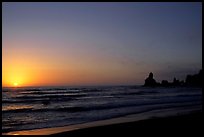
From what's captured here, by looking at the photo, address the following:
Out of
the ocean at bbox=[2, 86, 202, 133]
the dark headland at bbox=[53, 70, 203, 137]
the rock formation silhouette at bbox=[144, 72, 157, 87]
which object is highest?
the rock formation silhouette at bbox=[144, 72, 157, 87]

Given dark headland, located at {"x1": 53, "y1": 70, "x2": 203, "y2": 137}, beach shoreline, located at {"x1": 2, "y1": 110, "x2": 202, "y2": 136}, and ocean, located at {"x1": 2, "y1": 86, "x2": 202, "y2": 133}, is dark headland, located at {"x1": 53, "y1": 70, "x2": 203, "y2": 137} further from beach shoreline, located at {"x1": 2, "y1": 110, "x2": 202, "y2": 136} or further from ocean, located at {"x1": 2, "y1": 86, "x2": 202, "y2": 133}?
ocean, located at {"x1": 2, "y1": 86, "x2": 202, "y2": 133}

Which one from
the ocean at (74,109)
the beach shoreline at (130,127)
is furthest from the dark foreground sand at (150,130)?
the ocean at (74,109)

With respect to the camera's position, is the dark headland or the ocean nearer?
the dark headland

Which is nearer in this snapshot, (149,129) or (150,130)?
(150,130)

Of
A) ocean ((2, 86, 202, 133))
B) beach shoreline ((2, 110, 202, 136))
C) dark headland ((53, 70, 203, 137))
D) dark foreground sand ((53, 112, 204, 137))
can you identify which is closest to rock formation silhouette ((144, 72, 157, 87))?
ocean ((2, 86, 202, 133))

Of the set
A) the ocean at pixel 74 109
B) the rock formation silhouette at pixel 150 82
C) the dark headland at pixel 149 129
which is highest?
the rock formation silhouette at pixel 150 82

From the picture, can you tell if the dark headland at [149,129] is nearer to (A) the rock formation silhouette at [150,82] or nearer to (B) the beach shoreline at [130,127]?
(B) the beach shoreline at [130,127]

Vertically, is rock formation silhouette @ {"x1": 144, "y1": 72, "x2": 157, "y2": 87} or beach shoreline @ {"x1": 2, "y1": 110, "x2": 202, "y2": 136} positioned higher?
rock formation silhouette @ {"x1": 144, "y1": 72, "x2": 157, "y2": 87}

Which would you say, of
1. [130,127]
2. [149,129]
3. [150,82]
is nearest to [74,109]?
[130,127]

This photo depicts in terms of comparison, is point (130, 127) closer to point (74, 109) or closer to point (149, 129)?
point (149, 129)

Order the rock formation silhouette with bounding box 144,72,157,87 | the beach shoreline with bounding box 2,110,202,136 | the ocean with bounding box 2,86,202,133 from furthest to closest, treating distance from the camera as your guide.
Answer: the rock formation silhouette with bounding box 144,72,157,87, the ocean with bounding box 2,86,202,133, the beach shoreline with bounding box 2,110,202,136

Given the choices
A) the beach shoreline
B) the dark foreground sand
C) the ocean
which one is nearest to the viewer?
the dark foreground sand

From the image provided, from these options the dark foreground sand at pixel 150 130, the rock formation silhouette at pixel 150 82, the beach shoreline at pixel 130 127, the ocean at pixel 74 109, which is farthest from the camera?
the rock formation silhouette at pixel 150 82

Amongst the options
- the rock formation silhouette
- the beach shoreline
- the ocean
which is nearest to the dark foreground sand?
the beach shoreline
